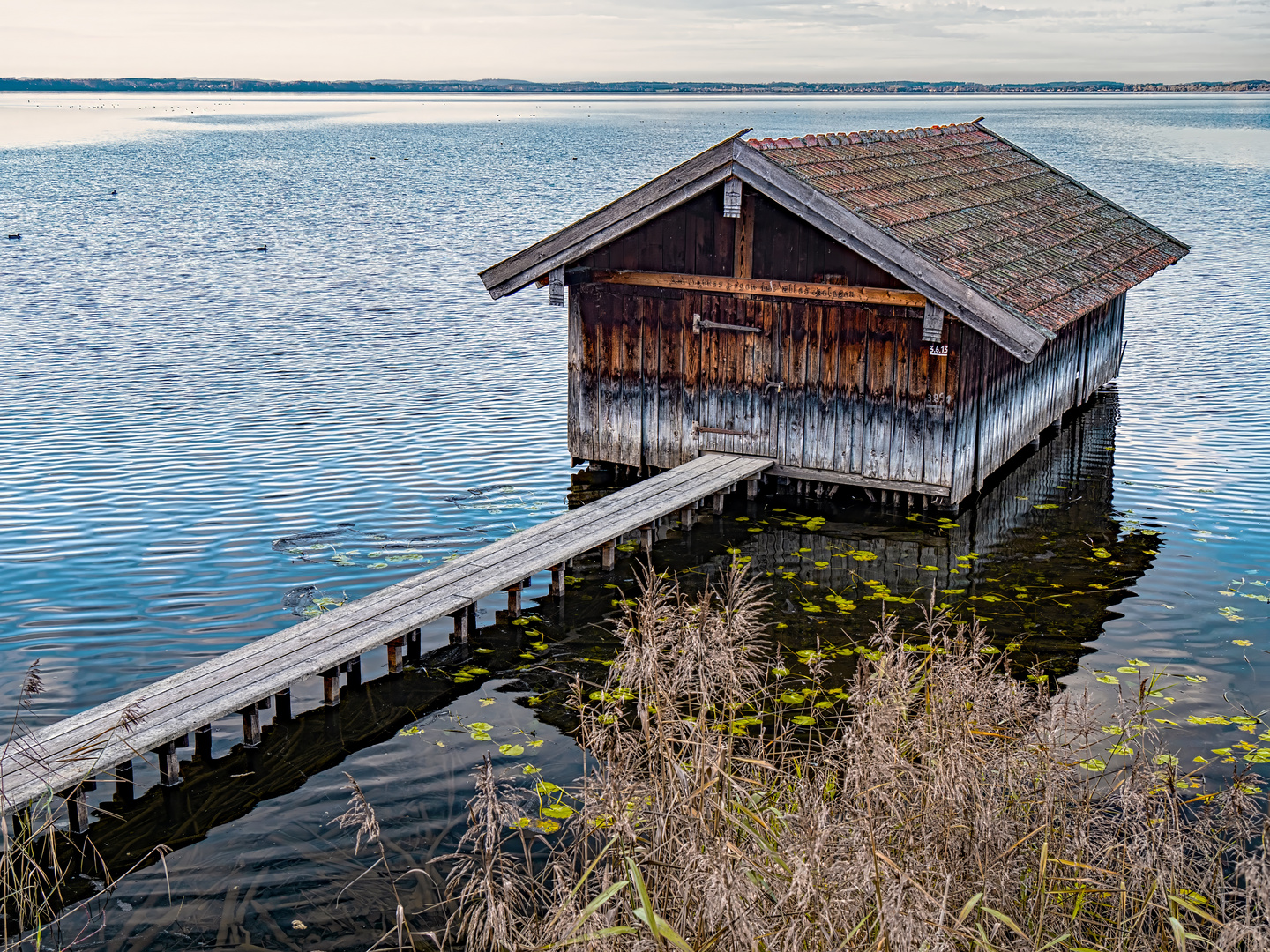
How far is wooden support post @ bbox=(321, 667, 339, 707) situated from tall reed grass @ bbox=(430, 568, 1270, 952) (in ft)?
13.4

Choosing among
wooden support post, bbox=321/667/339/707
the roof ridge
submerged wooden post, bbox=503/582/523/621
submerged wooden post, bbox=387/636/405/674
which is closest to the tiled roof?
the roof ridge

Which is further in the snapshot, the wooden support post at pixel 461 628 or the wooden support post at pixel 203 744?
the wooden support post at pixel 461 628

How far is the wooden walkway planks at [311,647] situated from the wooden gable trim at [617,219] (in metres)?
2.97

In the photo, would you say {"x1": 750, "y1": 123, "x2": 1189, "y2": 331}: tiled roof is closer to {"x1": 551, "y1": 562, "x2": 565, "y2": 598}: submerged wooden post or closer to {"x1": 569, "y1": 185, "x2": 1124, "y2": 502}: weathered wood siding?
{"x1": 569, "y1": 185, "x2": 1124, "y2": 502}: weathered wood siding

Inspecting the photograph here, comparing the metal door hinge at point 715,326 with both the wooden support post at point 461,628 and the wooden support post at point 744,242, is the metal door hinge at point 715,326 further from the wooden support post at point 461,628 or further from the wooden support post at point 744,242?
the wooden support post at point 461,628

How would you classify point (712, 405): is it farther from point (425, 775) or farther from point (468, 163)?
point (468, 163)

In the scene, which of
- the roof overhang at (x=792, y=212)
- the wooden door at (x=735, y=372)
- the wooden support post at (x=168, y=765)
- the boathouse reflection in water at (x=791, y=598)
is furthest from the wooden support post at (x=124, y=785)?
the wooden door at (x=735, y=372)

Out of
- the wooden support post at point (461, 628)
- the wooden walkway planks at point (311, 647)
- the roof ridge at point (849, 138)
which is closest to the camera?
the wooden walkway planks at point (311, 647)

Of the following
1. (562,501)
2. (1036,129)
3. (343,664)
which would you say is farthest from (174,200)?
(1036,129)

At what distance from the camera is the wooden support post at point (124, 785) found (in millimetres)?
8488

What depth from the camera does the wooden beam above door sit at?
1365 cm

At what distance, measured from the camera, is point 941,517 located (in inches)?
572

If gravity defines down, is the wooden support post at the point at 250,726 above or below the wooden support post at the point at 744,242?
below

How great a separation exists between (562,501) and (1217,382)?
44.6 ft
